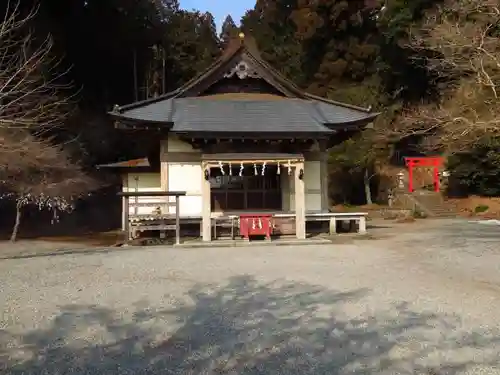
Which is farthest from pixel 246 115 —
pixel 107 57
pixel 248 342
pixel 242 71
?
pixel 107 57

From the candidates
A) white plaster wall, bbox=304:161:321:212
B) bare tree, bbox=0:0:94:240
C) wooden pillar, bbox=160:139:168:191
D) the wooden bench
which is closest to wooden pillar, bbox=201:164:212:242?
wooden pillar, bbox=160:139:168:191

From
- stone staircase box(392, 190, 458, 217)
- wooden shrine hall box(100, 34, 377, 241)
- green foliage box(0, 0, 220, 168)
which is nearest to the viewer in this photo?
wooden shrine hall box(100, 34, 377, 241)

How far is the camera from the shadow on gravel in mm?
3838

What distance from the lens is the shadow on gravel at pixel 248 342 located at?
3.84 metres

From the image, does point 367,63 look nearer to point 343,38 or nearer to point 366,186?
point 343,38

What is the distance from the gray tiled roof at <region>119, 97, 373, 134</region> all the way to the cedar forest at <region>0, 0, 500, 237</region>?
229 centimetres

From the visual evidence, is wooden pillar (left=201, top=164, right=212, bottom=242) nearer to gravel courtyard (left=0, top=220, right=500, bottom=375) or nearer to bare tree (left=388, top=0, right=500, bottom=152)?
gravel courtyard (left=0, top=220, right=500, bottom=375)

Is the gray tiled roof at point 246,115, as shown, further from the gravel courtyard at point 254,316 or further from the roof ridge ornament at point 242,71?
the gravel courtyard at point 254,316

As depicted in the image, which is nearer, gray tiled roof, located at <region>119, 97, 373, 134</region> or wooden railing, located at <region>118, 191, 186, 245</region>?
wooden railing, located at <region>118, 191, 186, 245</region>

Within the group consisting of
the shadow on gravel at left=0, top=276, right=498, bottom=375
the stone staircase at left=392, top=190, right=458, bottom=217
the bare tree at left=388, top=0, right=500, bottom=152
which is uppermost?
the bare tree at left=388, top=0, right=500, bottom=152

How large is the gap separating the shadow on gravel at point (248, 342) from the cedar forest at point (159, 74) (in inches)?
321

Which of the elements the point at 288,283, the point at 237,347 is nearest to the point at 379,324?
the point at 237,347

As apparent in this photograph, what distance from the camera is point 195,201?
47.5 feet

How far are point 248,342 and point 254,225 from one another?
875 cm
